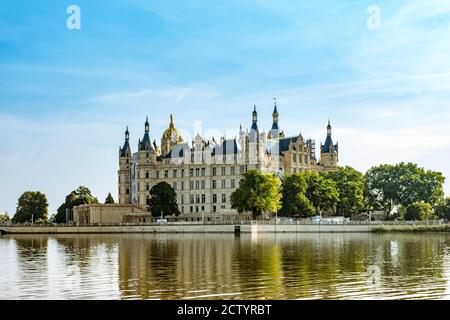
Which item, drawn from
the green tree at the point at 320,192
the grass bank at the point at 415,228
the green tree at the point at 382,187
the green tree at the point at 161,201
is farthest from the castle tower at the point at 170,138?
the grass bank at the point at 415,228

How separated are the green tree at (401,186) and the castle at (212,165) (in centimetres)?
1297

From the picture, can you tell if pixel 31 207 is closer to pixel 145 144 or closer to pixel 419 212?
pixel 145 144

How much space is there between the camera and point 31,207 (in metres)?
110

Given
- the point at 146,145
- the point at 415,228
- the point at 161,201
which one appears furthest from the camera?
the point at 146,145

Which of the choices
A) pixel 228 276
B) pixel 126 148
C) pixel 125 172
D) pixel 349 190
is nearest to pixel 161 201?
pixel 349 190

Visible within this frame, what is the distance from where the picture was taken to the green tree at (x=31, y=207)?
109750mm

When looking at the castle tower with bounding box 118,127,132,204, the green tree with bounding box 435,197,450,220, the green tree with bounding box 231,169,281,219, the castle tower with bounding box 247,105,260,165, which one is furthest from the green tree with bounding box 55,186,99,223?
the green tree with bounding box 435,197,450,220

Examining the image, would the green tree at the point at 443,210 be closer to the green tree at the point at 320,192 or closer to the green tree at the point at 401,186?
the green tree at the point at 401,186

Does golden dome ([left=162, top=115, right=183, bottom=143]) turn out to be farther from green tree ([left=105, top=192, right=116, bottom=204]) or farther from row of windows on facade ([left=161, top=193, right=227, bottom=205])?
row of windows on facade ([left=161, top=193, right=227, bottom=205])

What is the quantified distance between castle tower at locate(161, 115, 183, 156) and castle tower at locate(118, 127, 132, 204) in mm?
6416

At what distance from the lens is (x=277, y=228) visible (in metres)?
86.2

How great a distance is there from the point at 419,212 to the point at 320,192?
13.3m
